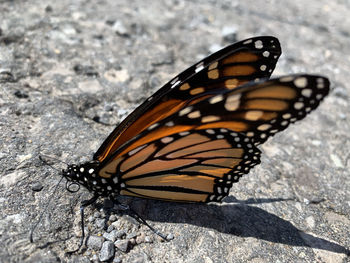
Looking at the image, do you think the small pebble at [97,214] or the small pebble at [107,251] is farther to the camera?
the small pebble at [97,214]

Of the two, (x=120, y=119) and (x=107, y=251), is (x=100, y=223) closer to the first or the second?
(x=107, y=251)

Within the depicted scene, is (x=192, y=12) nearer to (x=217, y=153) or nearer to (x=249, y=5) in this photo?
(x=249, y=5)

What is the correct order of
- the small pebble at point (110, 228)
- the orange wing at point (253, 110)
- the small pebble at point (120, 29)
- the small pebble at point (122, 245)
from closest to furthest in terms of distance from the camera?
1. the orange wing at point (253, 110)
2. the small pebble at point (122, 245)
3. the small pebble at point (110, 228)
4. the small pebble at point (120, 29)

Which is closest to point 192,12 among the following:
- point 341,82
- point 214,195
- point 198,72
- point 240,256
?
point 341,82

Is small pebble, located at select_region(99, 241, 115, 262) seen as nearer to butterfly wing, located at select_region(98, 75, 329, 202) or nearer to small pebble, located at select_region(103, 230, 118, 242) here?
small pebble, located at select_region(103, 230, 118, 242)

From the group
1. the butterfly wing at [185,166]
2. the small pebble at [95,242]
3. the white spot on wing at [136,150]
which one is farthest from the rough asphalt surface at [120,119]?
the white spot on wing at [136,150]

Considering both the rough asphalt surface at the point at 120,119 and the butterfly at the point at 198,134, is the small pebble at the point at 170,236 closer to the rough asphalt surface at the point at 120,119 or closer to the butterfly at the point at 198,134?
the rough asphalt surface at the point at 120,119

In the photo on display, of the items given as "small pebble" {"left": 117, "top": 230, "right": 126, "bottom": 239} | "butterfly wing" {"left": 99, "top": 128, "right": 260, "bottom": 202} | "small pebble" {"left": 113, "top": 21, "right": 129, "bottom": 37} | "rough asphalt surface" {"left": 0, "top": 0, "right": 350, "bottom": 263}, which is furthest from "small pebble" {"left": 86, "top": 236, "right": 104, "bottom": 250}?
"small pebble" {"left": 113, "top": 21, "right": 129, "bottom": 37}
